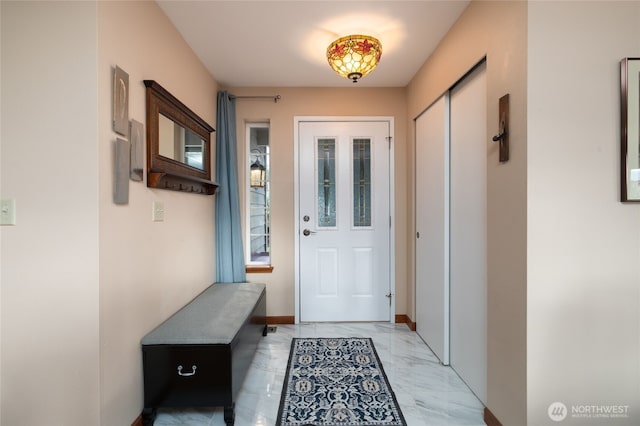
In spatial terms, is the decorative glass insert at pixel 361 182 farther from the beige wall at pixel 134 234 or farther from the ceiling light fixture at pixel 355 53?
the beige wall at pixel 134 234

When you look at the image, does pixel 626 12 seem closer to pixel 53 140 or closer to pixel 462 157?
pixel 462 157

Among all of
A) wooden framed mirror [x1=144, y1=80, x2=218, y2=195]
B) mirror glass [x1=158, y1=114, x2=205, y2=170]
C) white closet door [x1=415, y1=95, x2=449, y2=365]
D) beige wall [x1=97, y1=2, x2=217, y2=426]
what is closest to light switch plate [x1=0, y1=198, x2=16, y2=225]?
beige wall [x1=97, y1=2, x2=217, y2=426]

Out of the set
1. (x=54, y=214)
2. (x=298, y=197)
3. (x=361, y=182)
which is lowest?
(x=54, y=214)

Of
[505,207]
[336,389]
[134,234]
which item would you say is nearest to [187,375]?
[134,234]

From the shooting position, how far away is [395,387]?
209 centimetres

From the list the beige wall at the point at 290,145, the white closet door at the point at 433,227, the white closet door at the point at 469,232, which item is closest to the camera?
the white closet door at the point at 469,232

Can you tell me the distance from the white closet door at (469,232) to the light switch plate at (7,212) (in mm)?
2335

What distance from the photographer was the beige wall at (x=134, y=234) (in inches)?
55.6

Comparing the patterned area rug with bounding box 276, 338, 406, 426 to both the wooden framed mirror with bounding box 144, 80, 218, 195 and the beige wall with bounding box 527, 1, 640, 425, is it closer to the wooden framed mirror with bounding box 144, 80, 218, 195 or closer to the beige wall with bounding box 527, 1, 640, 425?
the beige wall with bounding box 527, 1, 640, 425

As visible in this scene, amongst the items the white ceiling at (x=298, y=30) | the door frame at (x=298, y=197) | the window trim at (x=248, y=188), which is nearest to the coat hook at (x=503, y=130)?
the white ceiling at (x=298, y=30)

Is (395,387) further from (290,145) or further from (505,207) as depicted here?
(290,145)

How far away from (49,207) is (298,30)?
5.91 ft

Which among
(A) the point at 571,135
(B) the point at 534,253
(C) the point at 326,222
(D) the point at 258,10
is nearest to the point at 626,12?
(A) the point at 571,135

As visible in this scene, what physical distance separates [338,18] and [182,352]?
2206 mm
